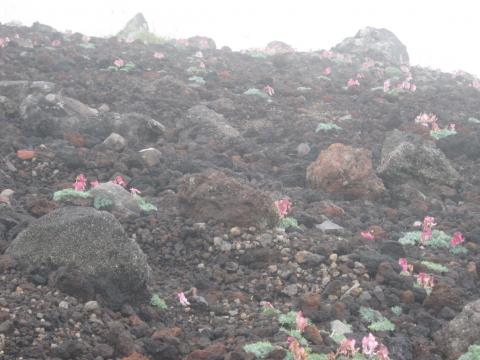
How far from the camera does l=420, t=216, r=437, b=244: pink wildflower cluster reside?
10052 millimetres

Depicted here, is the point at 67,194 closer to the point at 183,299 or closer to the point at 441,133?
the point at 183,299

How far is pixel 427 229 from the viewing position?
10.3 m

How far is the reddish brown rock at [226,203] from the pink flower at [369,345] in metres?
3.37

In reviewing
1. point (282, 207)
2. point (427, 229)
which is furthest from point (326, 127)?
point (282, 207)

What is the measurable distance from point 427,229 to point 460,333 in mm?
3474

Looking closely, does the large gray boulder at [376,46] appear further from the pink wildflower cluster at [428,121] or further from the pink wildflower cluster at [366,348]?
the pink wildflower cluster at [366,348]

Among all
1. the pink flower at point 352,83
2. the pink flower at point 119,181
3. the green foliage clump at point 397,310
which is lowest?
the green foliage clump at point 397,310

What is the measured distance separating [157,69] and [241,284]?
1251 centimetres

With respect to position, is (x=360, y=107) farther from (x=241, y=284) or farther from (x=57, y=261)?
(x=57, y=261)

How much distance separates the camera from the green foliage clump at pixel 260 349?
6309mm

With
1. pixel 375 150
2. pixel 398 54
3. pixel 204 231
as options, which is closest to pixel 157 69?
pixel 375 150

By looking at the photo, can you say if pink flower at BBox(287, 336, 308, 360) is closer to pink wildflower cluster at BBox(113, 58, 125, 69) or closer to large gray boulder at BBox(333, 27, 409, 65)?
pink wildflower cluster at BBox(113, 58, 125, 69)

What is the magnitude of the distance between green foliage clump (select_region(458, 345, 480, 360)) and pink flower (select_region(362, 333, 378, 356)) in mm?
1024

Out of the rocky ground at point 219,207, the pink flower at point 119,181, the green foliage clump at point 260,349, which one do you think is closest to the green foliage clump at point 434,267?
the rocky ground at point 219,207
